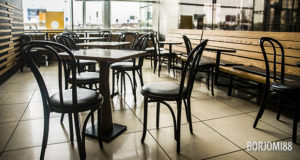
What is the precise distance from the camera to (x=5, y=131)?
221cm

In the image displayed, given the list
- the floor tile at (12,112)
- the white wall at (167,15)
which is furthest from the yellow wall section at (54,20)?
the floor tile at (12,112)

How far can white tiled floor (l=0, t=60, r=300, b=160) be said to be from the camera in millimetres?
1829

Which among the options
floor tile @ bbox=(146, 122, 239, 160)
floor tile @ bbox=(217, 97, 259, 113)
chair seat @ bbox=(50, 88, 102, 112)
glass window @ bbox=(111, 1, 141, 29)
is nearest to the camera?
chair seat @ bbox=(50, 88, 102, 112)

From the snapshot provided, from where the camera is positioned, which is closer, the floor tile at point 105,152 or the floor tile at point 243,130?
the floor tile at point 105,152

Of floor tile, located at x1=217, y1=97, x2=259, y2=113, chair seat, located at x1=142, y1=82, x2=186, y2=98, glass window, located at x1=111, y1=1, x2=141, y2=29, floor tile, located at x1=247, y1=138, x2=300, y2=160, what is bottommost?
floor tile, located at x1=247, y1=138, x2=300, y2=160

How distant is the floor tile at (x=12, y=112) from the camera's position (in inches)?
98.6

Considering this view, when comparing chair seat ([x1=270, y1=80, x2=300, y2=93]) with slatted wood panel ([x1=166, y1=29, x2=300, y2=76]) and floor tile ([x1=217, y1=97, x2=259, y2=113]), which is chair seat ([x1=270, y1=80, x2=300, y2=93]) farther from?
slatted wood panel ([x1=166, y1=29, x2=300, y2=76])

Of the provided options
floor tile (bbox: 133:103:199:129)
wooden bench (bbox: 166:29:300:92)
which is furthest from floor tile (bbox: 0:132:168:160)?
wooden bench (bbox: 166:29:300:92)

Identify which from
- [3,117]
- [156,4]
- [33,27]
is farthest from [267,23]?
[33,27]

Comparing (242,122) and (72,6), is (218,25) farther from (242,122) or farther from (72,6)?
(72,6)

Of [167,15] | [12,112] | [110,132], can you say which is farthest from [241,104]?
[167,15]

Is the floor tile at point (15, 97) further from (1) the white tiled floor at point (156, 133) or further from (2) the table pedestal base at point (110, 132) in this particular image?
(2) the table pedestal base at point (110, 132)

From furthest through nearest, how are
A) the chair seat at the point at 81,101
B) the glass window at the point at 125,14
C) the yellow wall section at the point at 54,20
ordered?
the glass window at the point at 125,14
the yellow wall section at the point at 54,20
the chair seat at the point at 81,101

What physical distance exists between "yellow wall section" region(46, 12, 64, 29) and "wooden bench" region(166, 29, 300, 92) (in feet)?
13.9
